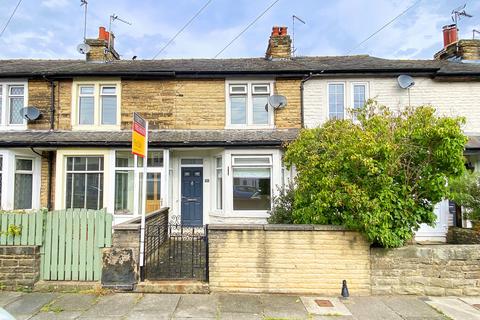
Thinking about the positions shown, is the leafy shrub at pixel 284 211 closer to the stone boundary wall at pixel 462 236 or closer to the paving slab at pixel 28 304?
the stone boundary wall at pixel 462 236

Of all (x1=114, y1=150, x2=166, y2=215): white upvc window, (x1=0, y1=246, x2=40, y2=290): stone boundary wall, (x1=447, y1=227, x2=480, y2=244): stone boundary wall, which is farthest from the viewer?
(x1=114, y1=150, x2=166, y2=215): white upvc window

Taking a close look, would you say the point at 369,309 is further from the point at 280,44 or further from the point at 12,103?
the point at 12,103

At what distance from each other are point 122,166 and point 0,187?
13.7ft

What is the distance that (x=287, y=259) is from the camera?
5.83 meters

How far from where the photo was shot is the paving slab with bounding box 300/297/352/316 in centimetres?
493

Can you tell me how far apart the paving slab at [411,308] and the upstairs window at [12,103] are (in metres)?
Answer: 12.7

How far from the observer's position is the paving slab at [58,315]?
15.3 feet

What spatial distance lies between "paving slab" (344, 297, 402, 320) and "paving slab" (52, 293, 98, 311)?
4.50 m

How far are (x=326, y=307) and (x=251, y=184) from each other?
556cm

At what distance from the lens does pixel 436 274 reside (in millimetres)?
5738

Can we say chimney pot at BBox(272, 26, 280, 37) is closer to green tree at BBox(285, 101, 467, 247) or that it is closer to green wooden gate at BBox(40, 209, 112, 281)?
green tree at BBox(285, 101, 467, 247)

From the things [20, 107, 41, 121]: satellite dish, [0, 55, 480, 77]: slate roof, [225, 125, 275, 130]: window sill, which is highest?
[0, 55, 480, 77]: slate roof

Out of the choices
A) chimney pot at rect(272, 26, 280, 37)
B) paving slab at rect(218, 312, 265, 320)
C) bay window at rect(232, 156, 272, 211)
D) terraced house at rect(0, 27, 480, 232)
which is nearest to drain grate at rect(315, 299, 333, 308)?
paving slab at rect(218, 312, 265, 320)

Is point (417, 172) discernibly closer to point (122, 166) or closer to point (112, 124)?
point (122, 166)
